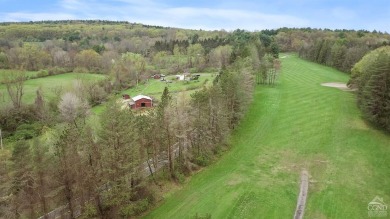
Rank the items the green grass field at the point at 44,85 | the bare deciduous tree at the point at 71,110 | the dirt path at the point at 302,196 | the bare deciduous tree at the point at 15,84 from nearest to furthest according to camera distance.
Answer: the dirt path at the point at 302,196
the bare deciduous tree at the point at 71,110
the bare deciduous tree at the point at 15,84
the green grass field at the point at 44,85

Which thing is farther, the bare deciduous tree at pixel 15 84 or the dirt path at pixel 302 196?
the bare deciduous tree at pixel 15 84

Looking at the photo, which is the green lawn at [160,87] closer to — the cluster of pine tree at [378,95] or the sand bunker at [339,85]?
the sand bunker at [339,85]

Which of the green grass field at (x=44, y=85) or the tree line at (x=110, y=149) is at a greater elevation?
the tree line at (x=110, y=149)

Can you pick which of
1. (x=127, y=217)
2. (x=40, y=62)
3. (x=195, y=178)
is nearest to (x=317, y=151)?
(x=195, y=178)

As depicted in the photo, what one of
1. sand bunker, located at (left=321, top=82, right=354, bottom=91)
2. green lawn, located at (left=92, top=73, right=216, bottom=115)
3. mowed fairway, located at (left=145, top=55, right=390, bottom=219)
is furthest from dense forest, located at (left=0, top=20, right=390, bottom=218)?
green lawn, located at (left=92, top=73, right=216, bottom=115)

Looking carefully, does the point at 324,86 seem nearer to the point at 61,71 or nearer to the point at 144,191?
the point at 144,191

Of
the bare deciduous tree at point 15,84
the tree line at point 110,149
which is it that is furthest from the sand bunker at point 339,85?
the bare deciduous tree at point 15,84

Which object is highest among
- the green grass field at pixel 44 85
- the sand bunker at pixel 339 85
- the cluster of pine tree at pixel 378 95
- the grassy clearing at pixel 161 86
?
A: the cluster of pine tree at pixel 378 95

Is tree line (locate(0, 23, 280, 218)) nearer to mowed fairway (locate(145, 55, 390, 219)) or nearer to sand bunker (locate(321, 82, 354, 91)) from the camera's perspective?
mowed fairway (locate(145, 55, 390, 219))
